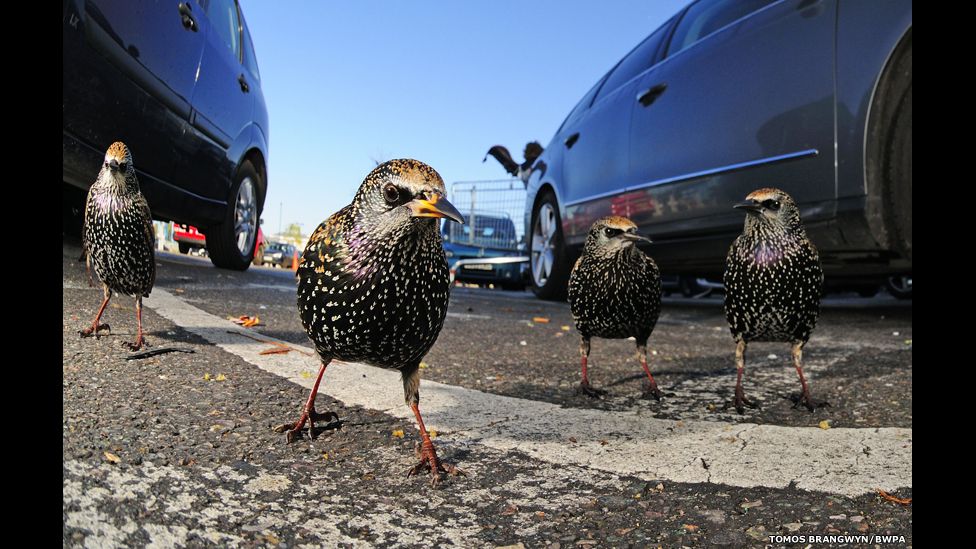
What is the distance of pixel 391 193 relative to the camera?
4.48 feet

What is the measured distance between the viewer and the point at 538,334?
405 cm

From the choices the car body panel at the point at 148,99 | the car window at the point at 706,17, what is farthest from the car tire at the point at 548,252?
the car body panel at the point at 148,99

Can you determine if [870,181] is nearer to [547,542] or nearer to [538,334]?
[538,334]

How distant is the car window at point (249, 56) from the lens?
1.79 metres

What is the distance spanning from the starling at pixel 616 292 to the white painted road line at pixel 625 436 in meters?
0.45

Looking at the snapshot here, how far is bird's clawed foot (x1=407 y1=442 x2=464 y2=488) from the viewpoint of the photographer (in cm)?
146

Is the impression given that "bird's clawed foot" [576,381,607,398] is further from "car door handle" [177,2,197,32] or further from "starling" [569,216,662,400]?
"car door handle" [177,2,197,32]

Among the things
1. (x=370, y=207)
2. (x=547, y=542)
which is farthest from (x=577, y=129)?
(x=547, y=542)

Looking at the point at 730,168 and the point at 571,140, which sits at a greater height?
the point at 571,140

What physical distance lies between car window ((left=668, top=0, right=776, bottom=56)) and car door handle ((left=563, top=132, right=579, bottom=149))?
4.14ft

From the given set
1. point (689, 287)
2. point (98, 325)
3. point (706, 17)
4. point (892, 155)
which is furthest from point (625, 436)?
point (689, 287)

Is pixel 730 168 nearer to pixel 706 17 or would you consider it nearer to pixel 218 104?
pixel 706 17

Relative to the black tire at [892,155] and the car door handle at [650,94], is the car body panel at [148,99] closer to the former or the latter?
the black tire at [892,155]

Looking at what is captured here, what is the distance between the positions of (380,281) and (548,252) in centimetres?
515
